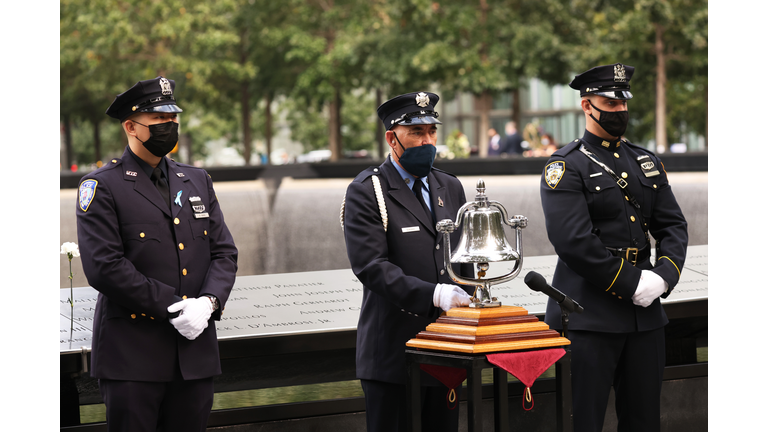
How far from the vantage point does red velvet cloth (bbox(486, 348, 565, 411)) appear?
2.81 m

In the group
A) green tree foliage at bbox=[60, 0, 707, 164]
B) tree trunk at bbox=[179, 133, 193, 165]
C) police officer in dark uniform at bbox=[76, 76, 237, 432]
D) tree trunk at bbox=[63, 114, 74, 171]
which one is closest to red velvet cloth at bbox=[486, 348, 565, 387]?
police officer in dark uniform at bbox=[76, 76, 237, 432]

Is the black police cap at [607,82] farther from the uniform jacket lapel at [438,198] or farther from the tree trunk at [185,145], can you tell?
the tree trunk at [185,145]

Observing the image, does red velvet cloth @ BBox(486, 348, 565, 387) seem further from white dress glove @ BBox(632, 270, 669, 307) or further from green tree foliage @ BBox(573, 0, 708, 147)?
green tree foliage @ BBox(573, 0, 708, 147)

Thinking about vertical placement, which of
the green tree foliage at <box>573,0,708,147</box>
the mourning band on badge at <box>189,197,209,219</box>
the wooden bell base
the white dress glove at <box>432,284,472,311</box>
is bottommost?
the wooden bell base

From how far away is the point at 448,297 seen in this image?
10.1 feet

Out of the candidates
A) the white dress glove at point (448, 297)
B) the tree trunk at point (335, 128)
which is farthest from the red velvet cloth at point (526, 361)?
the tree trunk at point (335, 128)

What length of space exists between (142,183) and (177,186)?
16 cm

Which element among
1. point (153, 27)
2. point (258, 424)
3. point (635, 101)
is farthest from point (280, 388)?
point (635, 101)

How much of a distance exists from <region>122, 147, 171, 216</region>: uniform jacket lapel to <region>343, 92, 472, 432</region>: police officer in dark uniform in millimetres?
797

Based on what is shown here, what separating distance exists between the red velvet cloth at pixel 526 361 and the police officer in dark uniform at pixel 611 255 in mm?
751

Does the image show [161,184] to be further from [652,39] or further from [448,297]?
[652,39]

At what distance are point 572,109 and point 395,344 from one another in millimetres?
45274

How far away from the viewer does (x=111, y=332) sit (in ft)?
10.7

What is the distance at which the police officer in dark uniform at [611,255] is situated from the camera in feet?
11.8
